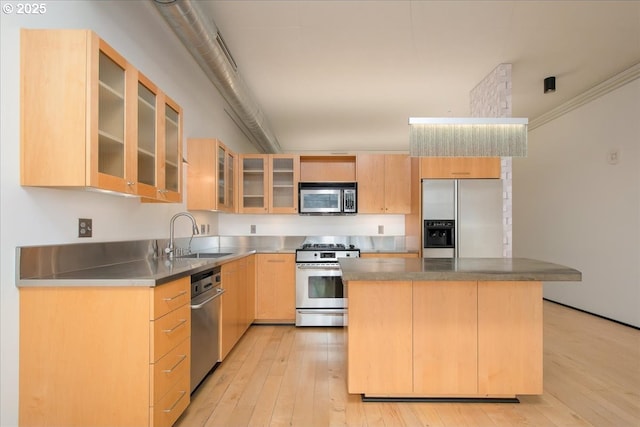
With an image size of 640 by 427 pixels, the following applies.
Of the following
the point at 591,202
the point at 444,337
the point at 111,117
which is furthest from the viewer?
the point at 591,202

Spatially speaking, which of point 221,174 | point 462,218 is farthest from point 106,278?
point 462,218

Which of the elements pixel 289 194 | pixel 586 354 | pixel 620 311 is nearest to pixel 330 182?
pixel 289 194

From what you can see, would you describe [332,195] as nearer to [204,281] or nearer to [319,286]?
[319,286]

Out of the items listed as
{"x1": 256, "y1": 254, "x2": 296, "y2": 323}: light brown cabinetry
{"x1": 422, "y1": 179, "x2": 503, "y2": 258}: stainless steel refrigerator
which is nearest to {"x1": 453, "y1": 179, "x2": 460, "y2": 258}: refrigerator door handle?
{"x1": 422, "y1": 179, "x2": 503, "y2": 258}: stainless steel refrigerator

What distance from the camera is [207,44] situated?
2.62m

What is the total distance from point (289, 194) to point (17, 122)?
3082 mm

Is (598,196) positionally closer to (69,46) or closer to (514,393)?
(514,393)

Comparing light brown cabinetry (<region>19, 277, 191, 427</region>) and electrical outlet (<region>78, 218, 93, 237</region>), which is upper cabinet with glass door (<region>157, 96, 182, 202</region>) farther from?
light brown cabinetry (<region>19, 277, 191, 427</region>)

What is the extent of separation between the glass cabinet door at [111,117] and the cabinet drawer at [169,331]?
2.64ft

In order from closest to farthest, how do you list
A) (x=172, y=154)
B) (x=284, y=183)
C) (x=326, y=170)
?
1. (x=172, y=154)
2. (x=284, y=183)
3. (x=326, y=170)

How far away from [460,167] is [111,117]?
3.42 meters

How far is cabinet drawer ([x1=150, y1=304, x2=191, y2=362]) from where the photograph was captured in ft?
5.48

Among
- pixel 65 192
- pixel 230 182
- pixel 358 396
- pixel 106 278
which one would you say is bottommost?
pixel 358 396

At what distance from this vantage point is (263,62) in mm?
3498
